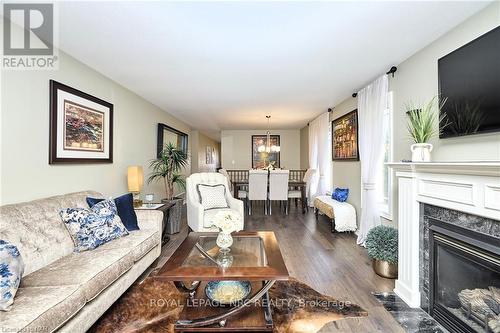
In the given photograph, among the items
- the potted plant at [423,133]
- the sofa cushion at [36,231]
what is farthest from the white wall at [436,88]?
the sofa cushion at [36,231]

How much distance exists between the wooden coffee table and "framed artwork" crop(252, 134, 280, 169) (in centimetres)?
687

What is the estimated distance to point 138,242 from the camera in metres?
2.36

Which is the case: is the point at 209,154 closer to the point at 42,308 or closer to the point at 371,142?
the point at 371,142

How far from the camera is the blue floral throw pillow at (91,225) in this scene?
7.05 feet

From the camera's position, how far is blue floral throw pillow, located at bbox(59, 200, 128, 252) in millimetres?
2148

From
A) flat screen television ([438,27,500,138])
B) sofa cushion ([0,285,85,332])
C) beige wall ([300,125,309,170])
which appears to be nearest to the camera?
sofa cushion ([0,285,85,332])

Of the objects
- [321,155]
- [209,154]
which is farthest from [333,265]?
[209,154]

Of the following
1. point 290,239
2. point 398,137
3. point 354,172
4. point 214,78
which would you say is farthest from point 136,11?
point 354,172

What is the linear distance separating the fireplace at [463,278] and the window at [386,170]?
1168 mm

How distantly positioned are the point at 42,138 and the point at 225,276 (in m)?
2.22

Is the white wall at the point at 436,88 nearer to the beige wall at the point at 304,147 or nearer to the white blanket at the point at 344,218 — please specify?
the white blanket at the point at 344,218

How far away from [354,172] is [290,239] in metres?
1.66

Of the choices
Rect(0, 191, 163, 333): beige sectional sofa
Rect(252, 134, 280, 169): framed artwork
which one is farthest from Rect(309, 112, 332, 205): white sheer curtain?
Rect(0, 191, 163, 333): beige sectional sofa

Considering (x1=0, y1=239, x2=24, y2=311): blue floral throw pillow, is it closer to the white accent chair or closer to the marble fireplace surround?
the white accent chair
